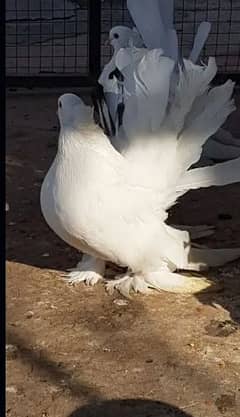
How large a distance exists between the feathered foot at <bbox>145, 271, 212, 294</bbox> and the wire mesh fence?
10.5 ft

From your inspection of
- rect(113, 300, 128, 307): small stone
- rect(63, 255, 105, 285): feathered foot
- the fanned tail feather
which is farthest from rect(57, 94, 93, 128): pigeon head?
rect(113, 300, 128, 307): small stone

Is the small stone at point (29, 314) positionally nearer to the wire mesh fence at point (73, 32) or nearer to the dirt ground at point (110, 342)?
the dirt ground at point (110, 342)

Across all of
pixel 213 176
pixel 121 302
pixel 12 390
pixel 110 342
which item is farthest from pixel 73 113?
pixel 12 390

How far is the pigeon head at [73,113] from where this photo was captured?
3641 millimetres

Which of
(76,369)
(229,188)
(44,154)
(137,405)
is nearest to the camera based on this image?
(137,405)

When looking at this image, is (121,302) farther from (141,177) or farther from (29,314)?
(141,177)

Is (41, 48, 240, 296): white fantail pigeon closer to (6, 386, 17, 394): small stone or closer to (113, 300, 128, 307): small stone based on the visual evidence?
(113, 300, 128, 307): small stone

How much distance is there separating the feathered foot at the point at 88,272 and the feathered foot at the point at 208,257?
0.35m

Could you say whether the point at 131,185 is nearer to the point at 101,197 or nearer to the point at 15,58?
the point at 101,197

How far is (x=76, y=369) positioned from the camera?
3133mm

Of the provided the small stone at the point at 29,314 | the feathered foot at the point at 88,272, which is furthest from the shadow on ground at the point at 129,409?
the feathered foot at the point at 88,272

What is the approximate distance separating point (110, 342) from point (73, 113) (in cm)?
89

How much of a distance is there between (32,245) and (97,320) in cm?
81

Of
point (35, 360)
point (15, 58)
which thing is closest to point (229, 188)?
point (35, 360)
